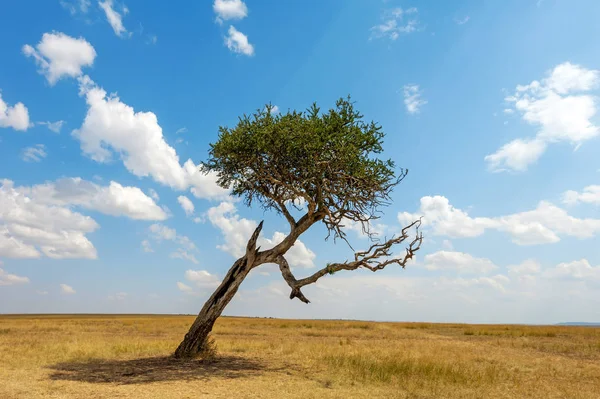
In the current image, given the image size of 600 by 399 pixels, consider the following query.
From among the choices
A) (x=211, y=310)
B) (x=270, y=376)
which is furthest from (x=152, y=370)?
(x=270, y=376)

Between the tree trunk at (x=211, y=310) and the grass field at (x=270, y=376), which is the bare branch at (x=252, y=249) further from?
the grass field at (x=270, y=376)

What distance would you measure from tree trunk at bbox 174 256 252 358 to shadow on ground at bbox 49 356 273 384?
87 cm

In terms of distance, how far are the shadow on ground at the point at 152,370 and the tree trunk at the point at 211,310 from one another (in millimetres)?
871

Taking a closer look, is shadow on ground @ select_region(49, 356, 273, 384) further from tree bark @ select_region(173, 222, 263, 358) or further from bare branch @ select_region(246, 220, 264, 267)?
bare branch @ select_region(246, 220, 264, 267)

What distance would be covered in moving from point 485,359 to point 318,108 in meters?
16.7

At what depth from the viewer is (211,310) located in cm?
2070

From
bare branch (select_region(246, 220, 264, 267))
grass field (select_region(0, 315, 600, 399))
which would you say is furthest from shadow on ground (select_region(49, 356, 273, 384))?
bare branch (select_region(246, 220, 264, 267))

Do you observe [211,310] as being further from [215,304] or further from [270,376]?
[270,376]

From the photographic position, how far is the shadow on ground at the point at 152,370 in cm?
1617

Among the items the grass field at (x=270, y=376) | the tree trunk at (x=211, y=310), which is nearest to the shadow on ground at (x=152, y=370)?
the grass field at (x=270, y=376)

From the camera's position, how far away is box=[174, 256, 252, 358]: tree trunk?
20.7 metres

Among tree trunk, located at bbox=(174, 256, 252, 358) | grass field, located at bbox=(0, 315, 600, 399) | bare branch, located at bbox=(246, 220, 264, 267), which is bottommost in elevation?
grass field, located at bbox=(0, 315, 600, 399)

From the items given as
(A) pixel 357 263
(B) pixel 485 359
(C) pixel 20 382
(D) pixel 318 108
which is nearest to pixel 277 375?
(A) pixel 357 263

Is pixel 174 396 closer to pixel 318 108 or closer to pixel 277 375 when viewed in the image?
pixel 277 375
